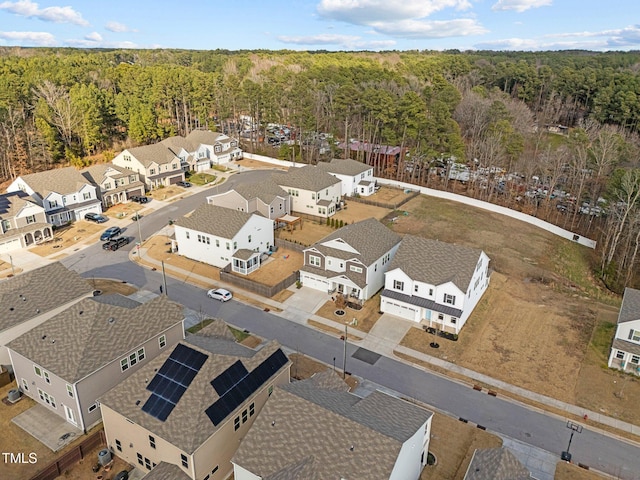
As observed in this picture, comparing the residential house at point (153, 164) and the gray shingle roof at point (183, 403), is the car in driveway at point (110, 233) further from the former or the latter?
the gray shingle roof at point (183, 403)

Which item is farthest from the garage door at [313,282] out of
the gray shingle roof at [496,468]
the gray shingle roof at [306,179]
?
the gray shingle roof at [496,468]

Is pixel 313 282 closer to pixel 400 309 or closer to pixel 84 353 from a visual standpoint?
pixel 400 309

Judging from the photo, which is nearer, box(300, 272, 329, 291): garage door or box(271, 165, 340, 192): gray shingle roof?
box(300, 272, 329, 291): garage door

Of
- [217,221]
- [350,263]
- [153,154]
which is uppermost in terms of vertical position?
[153,154]

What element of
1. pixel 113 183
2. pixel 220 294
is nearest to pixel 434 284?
pixel 220 294

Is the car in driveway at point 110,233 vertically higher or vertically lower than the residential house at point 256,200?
lower

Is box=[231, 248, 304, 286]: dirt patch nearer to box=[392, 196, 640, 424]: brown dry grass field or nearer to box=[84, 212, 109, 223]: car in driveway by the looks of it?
box=[392, 196, 640, 424]: brown dry grass field

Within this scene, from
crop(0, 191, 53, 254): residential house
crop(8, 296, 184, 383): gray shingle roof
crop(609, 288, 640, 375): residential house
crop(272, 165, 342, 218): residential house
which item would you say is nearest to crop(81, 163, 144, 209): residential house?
crop(0, 191, 53, 254): residential house
